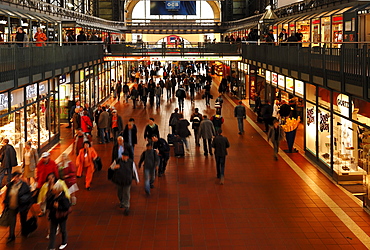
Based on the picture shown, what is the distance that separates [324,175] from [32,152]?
8520 mm

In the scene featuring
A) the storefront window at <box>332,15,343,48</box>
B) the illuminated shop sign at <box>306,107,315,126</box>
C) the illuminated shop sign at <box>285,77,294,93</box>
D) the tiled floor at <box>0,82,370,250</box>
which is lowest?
the tiled floor at <box>0,82,370,250</box>

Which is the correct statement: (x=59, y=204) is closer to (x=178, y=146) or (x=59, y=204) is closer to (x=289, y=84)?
(x=178, y=146)

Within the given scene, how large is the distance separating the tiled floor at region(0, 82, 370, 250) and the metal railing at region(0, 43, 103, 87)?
12.4 ft

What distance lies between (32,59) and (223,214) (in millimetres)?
8878

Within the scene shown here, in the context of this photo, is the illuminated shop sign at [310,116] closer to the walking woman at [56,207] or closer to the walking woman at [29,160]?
the walking woman at [29,160]

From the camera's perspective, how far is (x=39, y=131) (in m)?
19.3

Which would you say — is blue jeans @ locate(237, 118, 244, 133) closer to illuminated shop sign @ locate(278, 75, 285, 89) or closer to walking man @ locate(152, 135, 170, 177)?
illuminated shop sign @ locate(278, 75, 285, 89)

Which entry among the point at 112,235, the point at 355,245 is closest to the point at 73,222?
the point at 112,235

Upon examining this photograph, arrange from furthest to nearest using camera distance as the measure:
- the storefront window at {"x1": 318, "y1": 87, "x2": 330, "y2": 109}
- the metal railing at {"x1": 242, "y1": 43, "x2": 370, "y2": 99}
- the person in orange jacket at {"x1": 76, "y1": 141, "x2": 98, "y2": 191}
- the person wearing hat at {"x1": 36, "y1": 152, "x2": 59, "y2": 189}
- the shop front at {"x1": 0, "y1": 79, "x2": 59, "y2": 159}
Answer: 1. the storefront window at {"x1": 318, "y1": 87, "x2": 330, "y2": 109}
2. the shop front at {"x1": 0, "y1": 79, "x2": 59, "y2": 159}
3. the person in orange jacket at {"x1": 76, "y1": 141, "x2": 98, "y2": 191}
4. the metal railing at {"x1": 242, "y1": 43, "x2": 370, "y2": 99}
5. the person wearing hat at {"x1": 36, "y1": 152, "x2": 59, "y2": 189}

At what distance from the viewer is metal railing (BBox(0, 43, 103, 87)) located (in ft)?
47.4

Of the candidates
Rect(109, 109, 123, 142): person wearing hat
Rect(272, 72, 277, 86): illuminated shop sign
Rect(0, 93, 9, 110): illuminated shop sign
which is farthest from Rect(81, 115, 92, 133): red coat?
Rect(272, 72, 277, 86): illuminated shop sign

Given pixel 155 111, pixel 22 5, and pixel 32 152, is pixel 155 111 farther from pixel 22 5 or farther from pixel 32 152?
pixel 32 152

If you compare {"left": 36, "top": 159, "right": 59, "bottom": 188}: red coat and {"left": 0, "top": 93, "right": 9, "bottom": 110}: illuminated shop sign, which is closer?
{"left": 36, "top": 159, "right": 59, "bottom": 188}: red coat

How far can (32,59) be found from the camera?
17.3 metres
